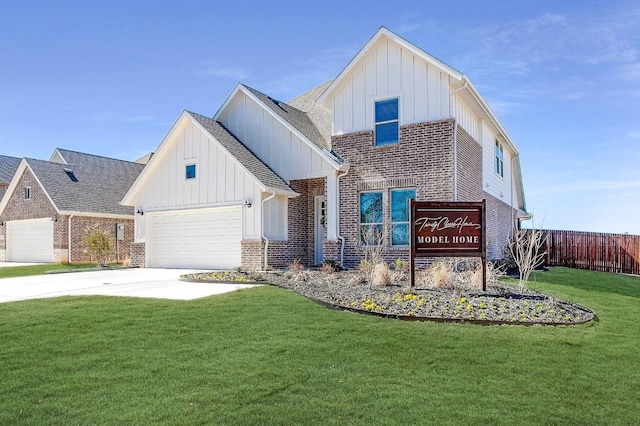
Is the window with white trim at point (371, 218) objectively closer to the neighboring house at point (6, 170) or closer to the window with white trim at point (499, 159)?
the window with white trim at point (499, 159)

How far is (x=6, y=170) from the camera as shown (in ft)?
125

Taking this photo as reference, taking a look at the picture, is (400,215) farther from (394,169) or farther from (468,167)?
(468,167)

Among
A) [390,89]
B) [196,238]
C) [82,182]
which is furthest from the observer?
[82,182]

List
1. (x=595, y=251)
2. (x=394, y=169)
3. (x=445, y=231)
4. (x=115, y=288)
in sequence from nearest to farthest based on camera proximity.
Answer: (x=445, y=231)
(x=115, y=288)
(x=394, y=169)
(x=595, y=251)

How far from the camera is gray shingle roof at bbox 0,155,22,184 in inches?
1457

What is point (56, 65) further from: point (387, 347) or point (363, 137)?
point (387, 347)

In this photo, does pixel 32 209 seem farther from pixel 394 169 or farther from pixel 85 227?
pixel 394 169

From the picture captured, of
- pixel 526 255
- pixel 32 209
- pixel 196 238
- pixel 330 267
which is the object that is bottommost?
pixel 330 267

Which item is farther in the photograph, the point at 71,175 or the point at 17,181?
the point at 71,175

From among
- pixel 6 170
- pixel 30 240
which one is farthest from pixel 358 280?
pixel 6 170

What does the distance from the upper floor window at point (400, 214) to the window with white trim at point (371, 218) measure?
407 mm

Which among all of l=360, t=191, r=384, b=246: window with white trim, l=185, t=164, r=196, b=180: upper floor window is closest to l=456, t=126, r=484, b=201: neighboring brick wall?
l=360, t=191, r=384, b=246: window with white trim

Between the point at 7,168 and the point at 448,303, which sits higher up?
the point at 7,168

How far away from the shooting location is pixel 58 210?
84.6 ft
